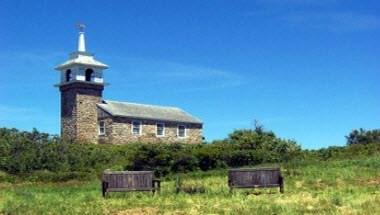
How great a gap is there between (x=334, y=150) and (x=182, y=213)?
28.0 meters

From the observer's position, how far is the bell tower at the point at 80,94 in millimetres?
68062

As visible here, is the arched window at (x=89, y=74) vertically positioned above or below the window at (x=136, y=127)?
above

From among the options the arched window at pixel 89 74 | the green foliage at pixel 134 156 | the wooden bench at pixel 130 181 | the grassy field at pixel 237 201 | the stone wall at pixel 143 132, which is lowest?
the grassy field at pixel 237 201

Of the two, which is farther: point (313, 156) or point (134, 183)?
point (313, 156)

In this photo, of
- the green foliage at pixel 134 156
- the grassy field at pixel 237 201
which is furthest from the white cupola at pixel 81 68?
the grassy field at pixel 237 201

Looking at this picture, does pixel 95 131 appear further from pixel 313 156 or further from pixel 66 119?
pixel 313 156

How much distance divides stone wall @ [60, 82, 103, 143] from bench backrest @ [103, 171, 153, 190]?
43.0 m

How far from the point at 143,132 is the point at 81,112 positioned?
21.1ft

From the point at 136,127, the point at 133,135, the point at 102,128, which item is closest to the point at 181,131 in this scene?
the point at 136,127

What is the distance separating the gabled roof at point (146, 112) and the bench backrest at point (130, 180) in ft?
140

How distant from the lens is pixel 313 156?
144 feet

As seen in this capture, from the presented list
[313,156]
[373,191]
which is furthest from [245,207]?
[313,156]

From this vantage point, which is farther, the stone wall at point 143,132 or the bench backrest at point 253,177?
the stone wall at point 143,132

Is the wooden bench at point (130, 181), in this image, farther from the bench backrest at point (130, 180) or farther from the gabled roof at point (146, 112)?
the gabled roof at point (146, 112)
